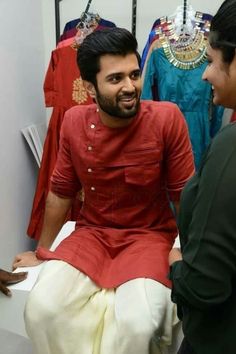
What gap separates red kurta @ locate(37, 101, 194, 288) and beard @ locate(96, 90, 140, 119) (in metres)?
0.05

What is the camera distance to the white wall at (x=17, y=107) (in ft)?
6.42

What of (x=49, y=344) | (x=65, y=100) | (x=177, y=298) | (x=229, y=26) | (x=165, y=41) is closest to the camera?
(x=229, y=26)

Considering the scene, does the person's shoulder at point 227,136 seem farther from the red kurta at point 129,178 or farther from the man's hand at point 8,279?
the man's hand at point 8,279

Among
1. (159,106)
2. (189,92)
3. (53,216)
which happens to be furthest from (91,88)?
(189,92)

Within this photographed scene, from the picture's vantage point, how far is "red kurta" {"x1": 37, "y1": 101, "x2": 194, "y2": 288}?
51.4 inches

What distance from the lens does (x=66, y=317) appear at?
3.63 ft

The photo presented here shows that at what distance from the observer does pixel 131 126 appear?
1.32 metres

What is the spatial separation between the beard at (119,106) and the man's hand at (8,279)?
0.62 m

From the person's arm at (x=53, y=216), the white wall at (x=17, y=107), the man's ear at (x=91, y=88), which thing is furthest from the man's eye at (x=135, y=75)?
the white wall at (x=17, y=107)

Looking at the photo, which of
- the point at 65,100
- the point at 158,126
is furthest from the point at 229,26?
the point at 65,100

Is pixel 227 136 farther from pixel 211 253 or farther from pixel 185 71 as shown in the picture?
pixel 185 71

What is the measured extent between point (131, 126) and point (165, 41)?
753 mm

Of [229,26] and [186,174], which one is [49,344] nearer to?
[186,174]

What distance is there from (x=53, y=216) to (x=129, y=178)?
1.16ft
